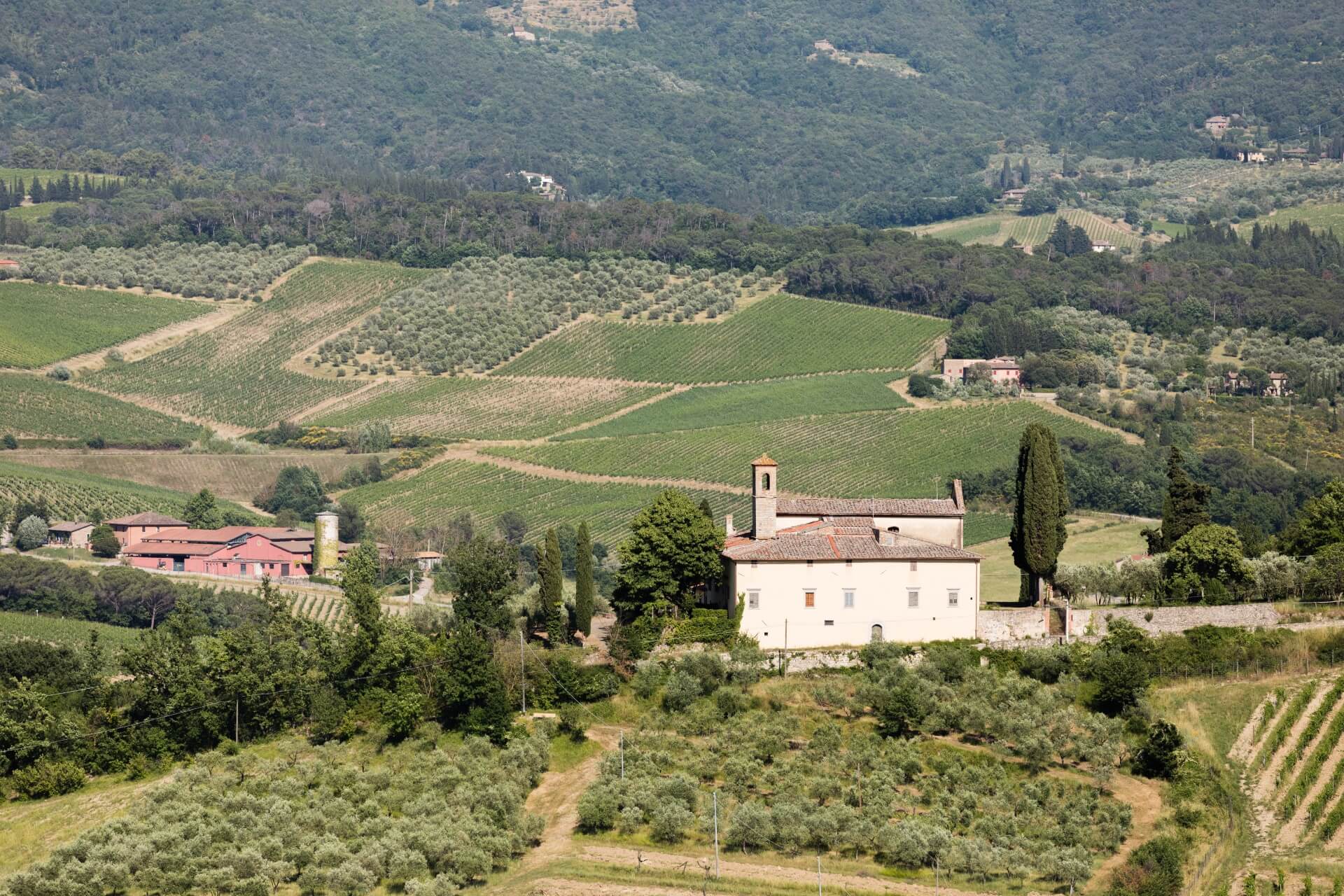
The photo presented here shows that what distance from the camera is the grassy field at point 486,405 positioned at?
149 m

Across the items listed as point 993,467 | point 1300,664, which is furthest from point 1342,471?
point 1300,664

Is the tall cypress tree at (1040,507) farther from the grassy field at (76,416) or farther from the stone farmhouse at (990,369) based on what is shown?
the grassy field at (76,416)

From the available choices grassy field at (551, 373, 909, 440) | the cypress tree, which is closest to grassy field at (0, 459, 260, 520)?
grassy field at (551, 373, 909, 440)

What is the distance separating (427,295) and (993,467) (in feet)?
228

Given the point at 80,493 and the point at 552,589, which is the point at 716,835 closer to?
the point at 552,589

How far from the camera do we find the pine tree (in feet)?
237

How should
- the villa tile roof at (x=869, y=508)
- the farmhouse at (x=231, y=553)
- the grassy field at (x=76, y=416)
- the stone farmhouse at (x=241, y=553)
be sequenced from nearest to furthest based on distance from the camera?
the villa tile roof at (x=869, y=508) < the stone farmhouse at (x=241, y=553) < the farmhouse at (x=231, y=553) < the grassy field at (x=76, y=416)

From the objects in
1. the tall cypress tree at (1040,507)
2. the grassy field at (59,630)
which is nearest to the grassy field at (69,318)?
the grassy field at (59,630)

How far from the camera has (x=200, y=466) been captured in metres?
140

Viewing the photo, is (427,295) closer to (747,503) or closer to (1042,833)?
(747,503)

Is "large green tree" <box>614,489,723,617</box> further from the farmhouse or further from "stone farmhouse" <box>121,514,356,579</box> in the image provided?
the farmhouse

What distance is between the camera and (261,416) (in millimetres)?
156625

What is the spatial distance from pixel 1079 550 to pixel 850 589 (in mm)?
40868

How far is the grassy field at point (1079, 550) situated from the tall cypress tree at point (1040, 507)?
1412cm
